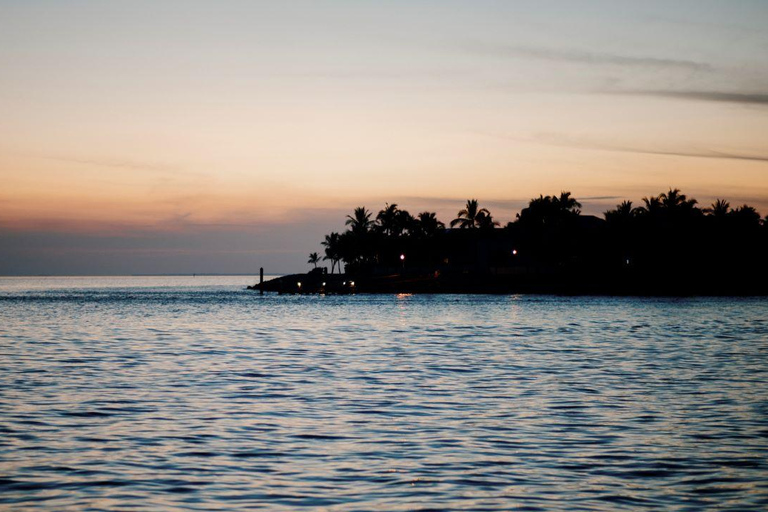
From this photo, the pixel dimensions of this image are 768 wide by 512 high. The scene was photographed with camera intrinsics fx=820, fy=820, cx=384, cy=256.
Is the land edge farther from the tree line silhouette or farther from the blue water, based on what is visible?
the blue water

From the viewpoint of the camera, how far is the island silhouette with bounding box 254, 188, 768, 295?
137875 millimetres

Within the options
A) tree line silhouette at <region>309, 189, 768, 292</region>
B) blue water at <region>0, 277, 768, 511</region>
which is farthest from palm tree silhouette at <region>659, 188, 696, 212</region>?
blue water at <region>0, 277, 768, 511</region>

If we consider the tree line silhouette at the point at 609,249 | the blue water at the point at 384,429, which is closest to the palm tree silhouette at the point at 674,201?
the tree line silhouette at the point at 609,249

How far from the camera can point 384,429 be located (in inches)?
681

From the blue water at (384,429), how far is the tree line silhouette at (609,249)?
10691 centimetres

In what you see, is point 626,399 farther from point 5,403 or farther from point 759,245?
point 759,245

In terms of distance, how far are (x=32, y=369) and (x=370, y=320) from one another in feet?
129

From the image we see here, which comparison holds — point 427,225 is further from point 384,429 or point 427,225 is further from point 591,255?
point 384,429

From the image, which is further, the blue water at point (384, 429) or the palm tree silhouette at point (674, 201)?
the palm tree silhouette at point (674, 201)

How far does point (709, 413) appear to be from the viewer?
63.7ft

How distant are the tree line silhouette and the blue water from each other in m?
107

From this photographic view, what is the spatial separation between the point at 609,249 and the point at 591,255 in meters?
3.64

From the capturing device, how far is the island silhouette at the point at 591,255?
→ 138m

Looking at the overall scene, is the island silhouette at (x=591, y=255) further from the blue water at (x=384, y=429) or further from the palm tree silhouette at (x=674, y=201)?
Result: the blue water at (x=384, y=429)
